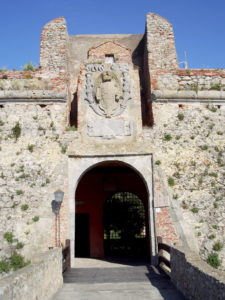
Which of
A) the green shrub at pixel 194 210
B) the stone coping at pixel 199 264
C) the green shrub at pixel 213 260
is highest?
the green shrub at pixel 194 210

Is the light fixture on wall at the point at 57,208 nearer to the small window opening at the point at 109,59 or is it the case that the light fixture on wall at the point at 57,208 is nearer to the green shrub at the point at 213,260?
the green shrub at the point at 213,260

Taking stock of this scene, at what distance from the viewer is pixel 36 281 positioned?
17.9 ft

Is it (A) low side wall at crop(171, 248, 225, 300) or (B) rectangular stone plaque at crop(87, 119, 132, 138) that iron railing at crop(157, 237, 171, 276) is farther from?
(B) rectangular stone plaque at crop(87, 119, 132, 138)

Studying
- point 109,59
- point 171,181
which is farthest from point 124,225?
point 109,59

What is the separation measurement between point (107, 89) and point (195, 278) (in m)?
7.80

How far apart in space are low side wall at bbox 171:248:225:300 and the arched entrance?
23.8ft

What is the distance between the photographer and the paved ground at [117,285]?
21.4 ft

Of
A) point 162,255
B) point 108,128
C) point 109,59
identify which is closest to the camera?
point 162,255

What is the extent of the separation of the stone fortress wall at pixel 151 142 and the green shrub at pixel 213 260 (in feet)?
0.63

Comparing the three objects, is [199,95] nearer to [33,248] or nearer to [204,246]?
[204,246]

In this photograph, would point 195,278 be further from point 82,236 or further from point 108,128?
point 82,236

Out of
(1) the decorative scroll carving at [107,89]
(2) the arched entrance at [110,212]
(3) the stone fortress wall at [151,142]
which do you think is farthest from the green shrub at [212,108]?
(2) the arched entrance at [110,212]

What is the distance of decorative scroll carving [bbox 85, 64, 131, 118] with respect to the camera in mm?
11453

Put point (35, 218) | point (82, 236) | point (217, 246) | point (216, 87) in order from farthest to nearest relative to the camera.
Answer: point (82, 236) < point (216, 87) < point (35, 218) < point (217, 246)
